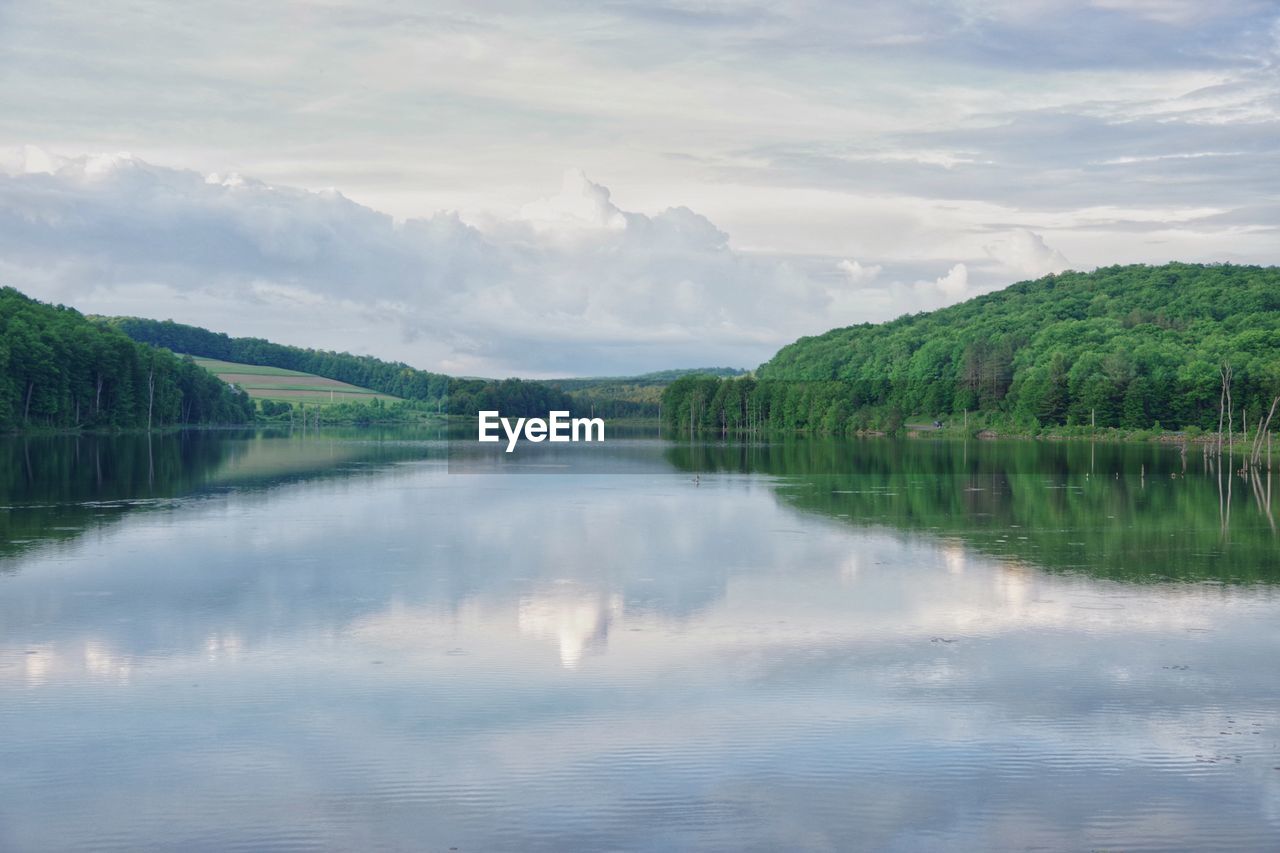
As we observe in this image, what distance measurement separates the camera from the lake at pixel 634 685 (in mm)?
14547

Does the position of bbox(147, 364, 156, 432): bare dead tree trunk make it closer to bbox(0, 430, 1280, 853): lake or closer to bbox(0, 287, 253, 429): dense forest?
bbox(0, 287, 253, 429): dense forest

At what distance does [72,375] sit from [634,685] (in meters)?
153

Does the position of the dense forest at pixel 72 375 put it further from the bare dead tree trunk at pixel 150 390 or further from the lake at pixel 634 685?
the lake at pixel 634 685

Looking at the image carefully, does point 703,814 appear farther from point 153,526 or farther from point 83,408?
point 83,408

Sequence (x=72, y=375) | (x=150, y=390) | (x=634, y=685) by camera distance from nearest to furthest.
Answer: (x=634, y=685), (x=72, y=375), (x=150, y=390)

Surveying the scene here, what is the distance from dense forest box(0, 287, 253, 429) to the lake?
341ft

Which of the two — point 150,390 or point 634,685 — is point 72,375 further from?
point 634,685

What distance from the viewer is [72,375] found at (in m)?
154

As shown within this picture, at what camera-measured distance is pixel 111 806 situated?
48.6 feet

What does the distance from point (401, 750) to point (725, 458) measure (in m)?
91.5

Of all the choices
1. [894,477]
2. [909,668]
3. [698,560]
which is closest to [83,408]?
[894,477]

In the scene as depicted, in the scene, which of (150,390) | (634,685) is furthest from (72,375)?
(634,685)

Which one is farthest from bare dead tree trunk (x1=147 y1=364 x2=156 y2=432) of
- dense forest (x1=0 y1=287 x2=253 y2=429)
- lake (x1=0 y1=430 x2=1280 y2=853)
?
lake (x1=0 y1=430 x2=1280 y2=853)

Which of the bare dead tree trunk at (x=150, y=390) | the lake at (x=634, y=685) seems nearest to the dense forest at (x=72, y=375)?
the bare dead tree trunk at (x=150, y=390)
